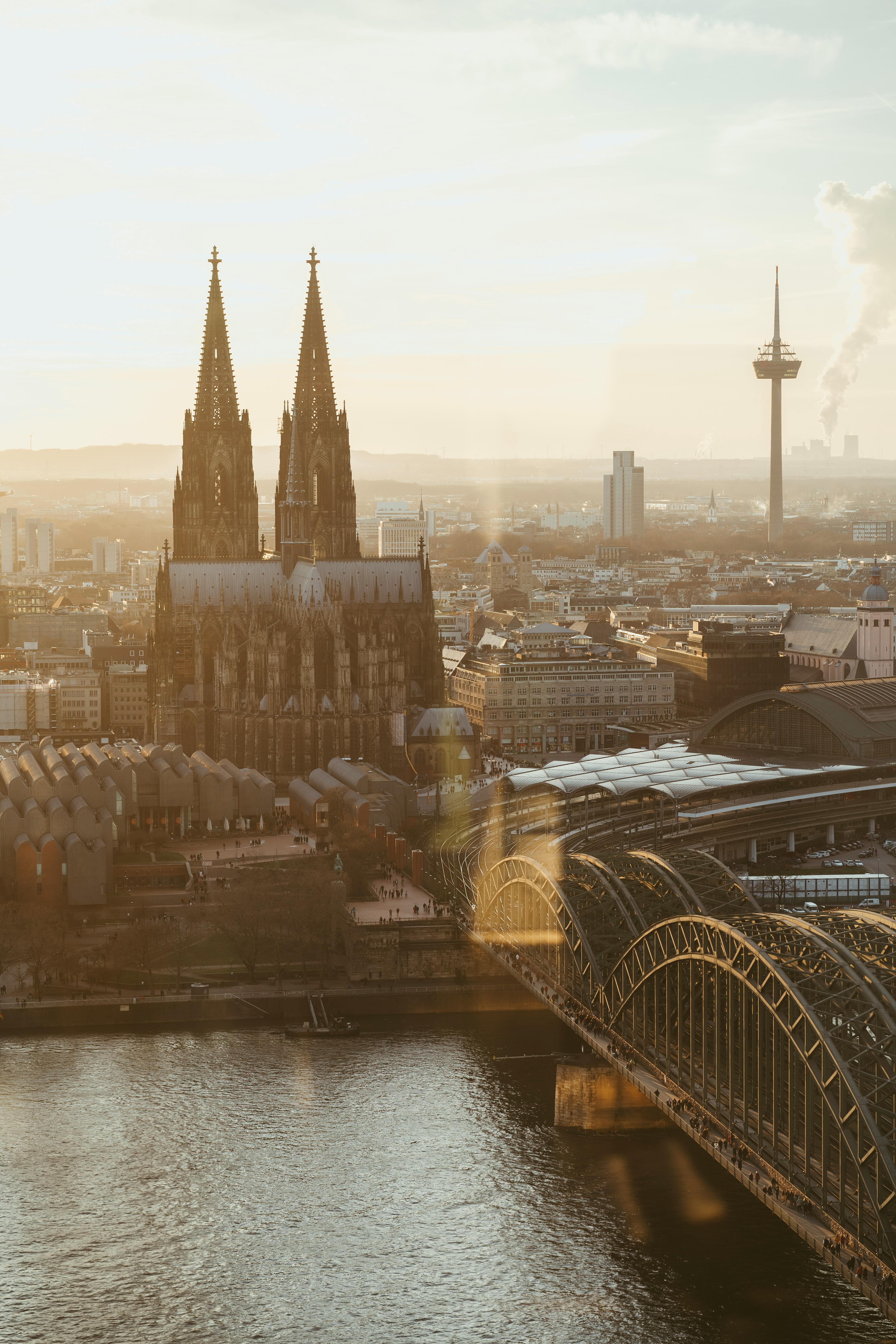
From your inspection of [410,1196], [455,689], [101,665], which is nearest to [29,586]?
[101,665]

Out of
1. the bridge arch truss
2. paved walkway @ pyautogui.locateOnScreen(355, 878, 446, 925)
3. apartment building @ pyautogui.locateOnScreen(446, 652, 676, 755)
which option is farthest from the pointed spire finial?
the bridge arch truss

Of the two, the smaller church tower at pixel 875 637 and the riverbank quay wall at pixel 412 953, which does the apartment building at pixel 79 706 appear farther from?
the riverbank quay wall at pixel 412 953

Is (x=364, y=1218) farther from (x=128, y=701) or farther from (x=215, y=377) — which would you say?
(x=128, y=701)

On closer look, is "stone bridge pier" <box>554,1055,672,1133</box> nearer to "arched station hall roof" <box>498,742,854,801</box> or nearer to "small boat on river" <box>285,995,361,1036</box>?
"small boat on river" <box>285,995,361,1036</box>

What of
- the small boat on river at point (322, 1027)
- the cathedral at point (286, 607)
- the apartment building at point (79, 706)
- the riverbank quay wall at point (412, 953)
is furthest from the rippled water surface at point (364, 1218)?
the apartment building at point (79, 706)

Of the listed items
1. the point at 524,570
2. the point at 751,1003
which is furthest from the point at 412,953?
the point at 524,570

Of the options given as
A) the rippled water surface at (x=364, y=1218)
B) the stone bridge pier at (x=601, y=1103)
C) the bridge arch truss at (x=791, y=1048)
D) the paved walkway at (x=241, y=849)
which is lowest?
the rippled water surface at (x=364, y=1218)
